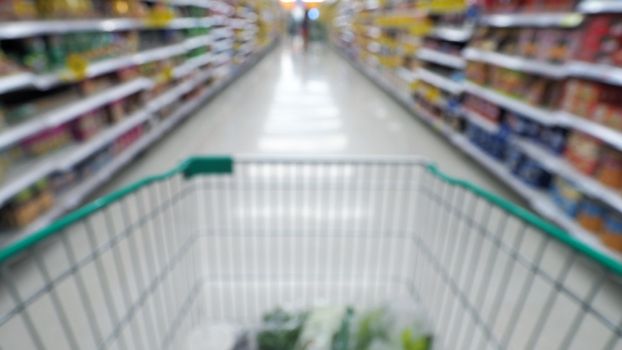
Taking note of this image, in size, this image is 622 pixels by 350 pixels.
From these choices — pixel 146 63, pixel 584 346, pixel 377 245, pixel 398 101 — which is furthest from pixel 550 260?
pixel 398 101

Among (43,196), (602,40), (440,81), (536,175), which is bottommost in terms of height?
(536,175)

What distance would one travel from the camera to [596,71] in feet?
8.11

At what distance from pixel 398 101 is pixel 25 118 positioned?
5.78m

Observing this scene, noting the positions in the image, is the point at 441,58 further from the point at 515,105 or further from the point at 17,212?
the point at 17,212

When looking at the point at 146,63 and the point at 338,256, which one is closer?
the point at 338,256

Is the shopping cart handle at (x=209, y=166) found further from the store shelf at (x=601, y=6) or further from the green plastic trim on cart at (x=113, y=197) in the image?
the store shelf at (x=601, y=6)

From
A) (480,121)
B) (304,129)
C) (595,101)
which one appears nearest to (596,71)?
(595,101)

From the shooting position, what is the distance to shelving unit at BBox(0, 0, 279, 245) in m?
2.41

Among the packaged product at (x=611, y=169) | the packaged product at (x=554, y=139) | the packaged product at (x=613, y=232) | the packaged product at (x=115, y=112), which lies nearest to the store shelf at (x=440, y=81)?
the packaged product at (x=554, y=139)

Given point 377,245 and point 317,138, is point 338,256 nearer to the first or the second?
point 377,245

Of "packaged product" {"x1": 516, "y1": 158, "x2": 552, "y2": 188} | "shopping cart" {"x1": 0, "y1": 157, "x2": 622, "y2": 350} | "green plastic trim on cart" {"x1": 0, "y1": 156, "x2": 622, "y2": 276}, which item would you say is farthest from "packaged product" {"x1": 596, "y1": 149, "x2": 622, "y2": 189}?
"green plastic trim on cart" {"x1": 0, "y1": 156, "x2": 622, "y2": 276}

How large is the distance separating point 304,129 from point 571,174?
3.23 m

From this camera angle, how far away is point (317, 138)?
489 cm

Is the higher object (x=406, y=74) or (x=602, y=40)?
(x=602, y=40)
